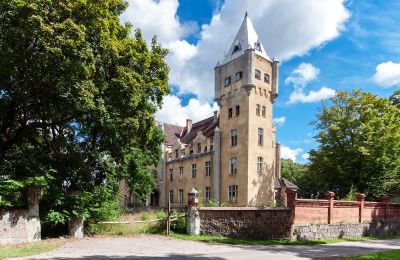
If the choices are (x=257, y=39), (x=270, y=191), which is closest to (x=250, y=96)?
(x=257, y=39)

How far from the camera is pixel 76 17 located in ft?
47.1

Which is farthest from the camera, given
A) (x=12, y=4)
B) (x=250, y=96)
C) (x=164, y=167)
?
(x=164, y=167)

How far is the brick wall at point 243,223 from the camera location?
721 inches

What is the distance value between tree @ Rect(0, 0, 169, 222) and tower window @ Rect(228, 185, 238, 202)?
16050 mm

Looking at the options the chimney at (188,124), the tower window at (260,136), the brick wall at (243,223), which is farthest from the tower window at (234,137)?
the brick wall at (243,223)

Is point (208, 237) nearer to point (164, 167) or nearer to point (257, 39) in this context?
point (257, 39)

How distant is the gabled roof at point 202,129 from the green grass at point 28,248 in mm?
26667

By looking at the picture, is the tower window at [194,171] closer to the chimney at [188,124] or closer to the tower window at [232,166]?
the tower window at [232,166]

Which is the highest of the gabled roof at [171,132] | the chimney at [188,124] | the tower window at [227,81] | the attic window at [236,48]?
the attic window at [236,48]

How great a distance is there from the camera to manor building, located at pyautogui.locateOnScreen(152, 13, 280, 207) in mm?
33625

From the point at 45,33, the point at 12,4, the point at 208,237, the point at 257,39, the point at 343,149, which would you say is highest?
the point at 257,39

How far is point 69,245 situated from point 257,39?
29232 millimetres

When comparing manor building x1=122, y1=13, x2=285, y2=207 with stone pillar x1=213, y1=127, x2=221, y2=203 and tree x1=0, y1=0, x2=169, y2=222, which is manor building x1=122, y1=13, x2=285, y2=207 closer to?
stone pillar x1=213, y1=127, x2=221, y2=203

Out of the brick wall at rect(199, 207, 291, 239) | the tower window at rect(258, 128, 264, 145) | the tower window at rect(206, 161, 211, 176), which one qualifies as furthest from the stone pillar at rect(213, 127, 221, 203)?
the brick wall at rect(199, 207, 291, 239)
